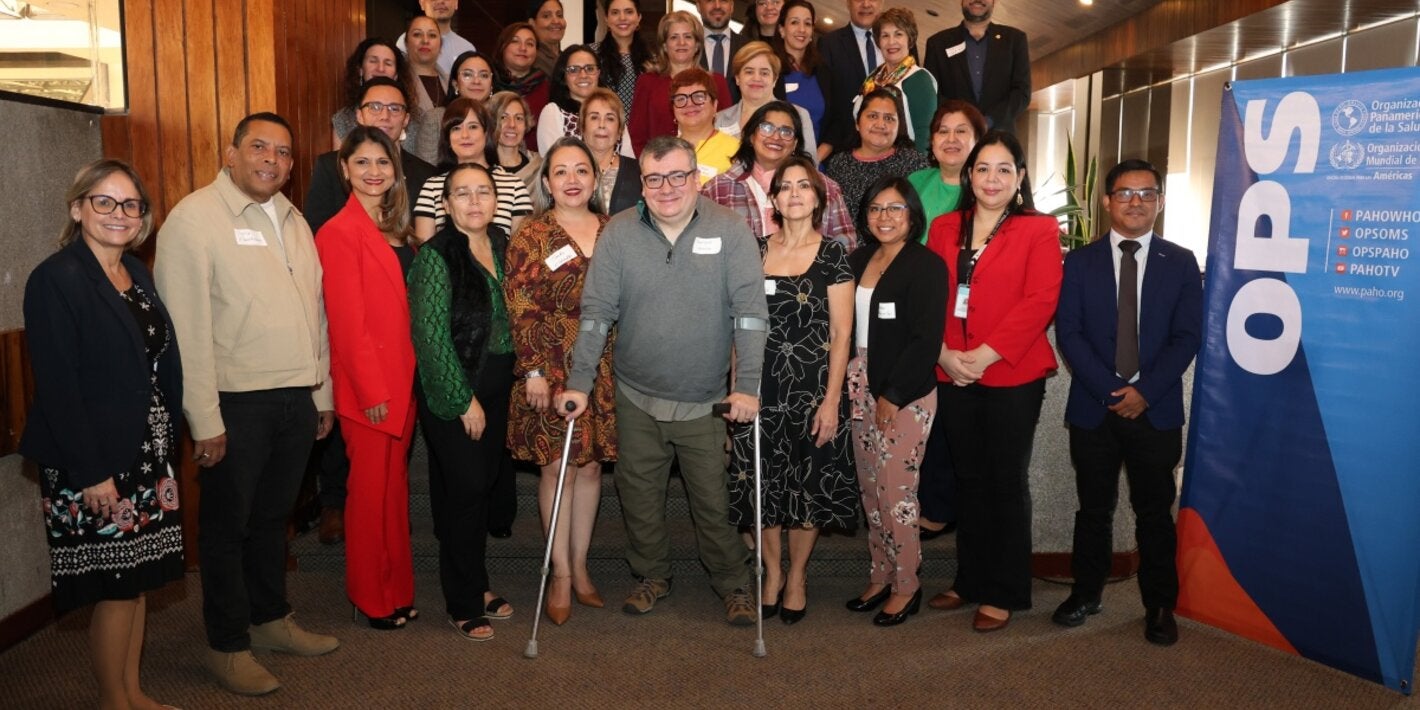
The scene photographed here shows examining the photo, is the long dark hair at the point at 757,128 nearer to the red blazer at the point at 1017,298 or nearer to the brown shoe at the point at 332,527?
the red blazer at the point at 1017,298

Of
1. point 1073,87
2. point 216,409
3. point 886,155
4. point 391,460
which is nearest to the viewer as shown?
point 216,409

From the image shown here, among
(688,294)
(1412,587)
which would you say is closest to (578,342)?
(688,294)

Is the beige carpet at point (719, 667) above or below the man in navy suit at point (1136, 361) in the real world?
below

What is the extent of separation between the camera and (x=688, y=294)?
354 cm

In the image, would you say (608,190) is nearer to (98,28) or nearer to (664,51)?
(664,51)

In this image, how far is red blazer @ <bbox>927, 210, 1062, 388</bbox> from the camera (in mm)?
3674

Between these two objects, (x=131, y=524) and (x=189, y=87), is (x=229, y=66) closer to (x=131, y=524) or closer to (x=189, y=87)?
(x=189, y=87)

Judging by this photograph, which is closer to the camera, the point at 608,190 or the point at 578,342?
the point at 578,342

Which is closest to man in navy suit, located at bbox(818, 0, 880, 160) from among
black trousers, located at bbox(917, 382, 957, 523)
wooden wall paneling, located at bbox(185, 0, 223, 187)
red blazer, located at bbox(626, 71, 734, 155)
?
red blazer, located at bbox(626, 71, 734, 155)

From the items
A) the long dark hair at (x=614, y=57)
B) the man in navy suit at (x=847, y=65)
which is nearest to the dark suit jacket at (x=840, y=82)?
the man in navy suit at (x=847, y=65)

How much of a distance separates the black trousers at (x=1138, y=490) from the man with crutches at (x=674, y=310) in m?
1.38

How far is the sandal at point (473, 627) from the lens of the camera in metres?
3.74

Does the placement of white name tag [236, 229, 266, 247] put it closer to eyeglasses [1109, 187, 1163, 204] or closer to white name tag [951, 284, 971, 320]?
white name tag [951, 284, 971, 320]

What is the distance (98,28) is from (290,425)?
2.04 m
